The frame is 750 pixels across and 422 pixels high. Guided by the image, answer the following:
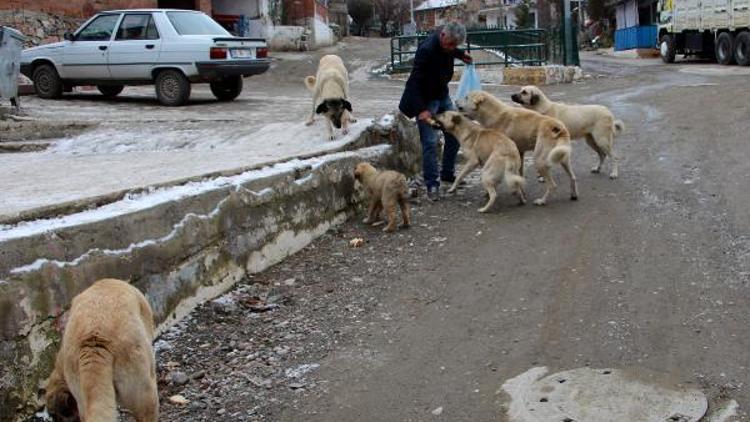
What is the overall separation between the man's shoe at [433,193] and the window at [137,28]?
833cm

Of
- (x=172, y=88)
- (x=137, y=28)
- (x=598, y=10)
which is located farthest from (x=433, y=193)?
(x=598, y=10)

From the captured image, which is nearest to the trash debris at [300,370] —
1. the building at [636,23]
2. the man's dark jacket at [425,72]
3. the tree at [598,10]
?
the man's dark jacket at [425,72]

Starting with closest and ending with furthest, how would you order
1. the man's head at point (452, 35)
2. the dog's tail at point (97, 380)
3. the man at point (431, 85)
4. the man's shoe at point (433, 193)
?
the dog's tail at point (97, 380)
the man's head at point (452, 35)
the man at point (431, 85)
the man's shoe at point (433, 193)

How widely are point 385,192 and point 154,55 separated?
8.96m

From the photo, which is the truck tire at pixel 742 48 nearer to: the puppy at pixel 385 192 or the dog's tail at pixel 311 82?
the dog's tail at pixel 311 82

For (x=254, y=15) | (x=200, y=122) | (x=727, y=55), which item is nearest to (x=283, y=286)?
(x=200, y=122)

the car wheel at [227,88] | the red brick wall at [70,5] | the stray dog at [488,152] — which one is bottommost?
the stray dog at [488,152]

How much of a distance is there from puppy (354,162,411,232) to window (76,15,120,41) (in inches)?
367

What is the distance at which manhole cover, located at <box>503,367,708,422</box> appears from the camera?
3887mm

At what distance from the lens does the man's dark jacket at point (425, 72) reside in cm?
845

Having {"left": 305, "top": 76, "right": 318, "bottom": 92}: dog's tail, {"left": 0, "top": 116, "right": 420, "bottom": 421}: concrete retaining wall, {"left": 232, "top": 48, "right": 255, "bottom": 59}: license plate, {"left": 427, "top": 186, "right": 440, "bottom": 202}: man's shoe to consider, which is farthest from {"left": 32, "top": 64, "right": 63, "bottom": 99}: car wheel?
{"left": 427, "top": 186, "right": 440, "bottom": 202}: man's shoe

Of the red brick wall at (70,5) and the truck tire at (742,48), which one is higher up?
the red brick wall at (70,5)

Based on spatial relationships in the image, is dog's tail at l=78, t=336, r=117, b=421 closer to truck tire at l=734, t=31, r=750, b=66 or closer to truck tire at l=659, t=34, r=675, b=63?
truck tire at l=734, t=31, r=750, b=66

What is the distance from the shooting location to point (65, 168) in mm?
8359
